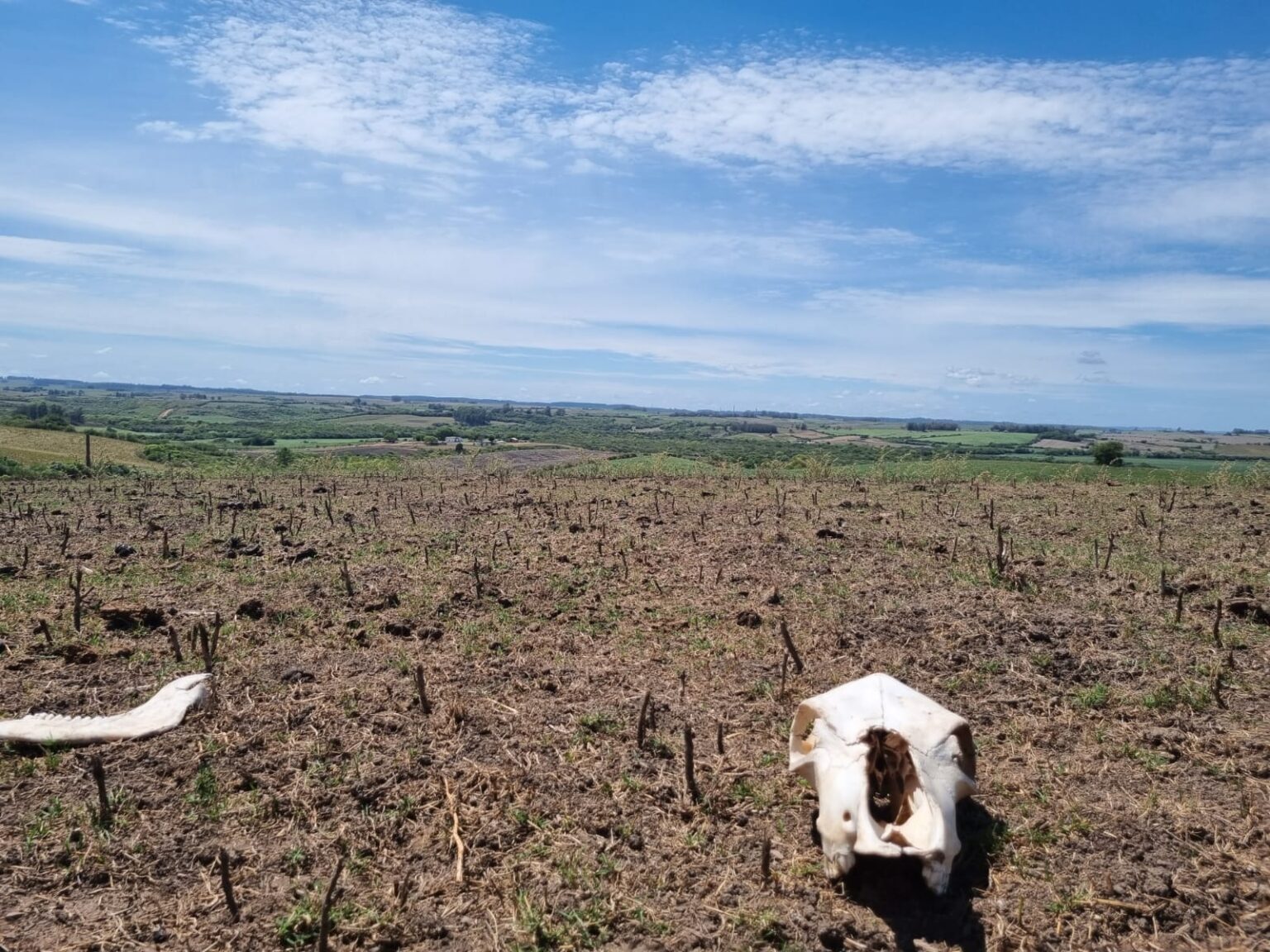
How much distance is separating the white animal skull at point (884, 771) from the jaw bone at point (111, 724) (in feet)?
16.4

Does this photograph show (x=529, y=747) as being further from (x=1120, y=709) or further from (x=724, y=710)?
(x=1120, y=709)

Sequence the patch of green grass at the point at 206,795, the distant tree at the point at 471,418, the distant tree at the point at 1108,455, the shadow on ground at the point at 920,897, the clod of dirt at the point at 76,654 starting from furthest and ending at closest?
the distant tree at the point at 471,418, the distant tree at the point at 1108,455, the clod of dirt at the point at 76,654, the patch of green grass at the point at 206,795, the shadow on ground at the point at 920,897

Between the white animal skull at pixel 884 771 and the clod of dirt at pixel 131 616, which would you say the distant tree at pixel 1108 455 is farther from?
the clod of dirt at pixel 131 616

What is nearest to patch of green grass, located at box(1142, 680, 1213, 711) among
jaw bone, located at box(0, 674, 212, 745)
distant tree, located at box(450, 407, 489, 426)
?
jaw bone, located at box(0, 674, 212, 745)

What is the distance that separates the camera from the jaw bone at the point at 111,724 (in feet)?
18.9

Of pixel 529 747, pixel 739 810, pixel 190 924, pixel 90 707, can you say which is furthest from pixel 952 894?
pixel 90 707

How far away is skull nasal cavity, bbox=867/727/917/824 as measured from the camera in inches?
180

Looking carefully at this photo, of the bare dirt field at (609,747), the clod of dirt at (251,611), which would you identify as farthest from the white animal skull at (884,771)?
the clod of dirt at (251,611)

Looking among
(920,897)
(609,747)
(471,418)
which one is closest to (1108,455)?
(609,747)

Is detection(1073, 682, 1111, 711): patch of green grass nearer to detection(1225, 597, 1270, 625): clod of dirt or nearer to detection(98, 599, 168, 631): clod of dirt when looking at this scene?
detection(1225, 597, 1270, 625): clod of dirt

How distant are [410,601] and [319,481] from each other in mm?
16251

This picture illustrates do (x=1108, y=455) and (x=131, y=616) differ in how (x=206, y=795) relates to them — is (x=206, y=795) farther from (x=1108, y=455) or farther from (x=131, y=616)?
(x=1108, y=455)

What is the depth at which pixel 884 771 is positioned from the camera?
470cm

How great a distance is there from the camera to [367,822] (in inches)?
191
